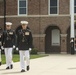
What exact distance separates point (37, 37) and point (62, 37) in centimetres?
281

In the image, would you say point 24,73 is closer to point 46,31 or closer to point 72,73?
point 72,73

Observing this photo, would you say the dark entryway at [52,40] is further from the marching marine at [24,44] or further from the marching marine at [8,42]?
the marching marine at [24,44]

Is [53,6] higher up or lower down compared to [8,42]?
higher up

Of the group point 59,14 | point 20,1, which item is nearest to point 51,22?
point 59,14

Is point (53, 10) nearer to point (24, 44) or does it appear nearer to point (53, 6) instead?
point (53, 6)

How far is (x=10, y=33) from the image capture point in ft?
50.7

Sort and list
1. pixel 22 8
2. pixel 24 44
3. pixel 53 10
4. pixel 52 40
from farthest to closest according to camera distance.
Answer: pixel 52 40, pixel 22 8, pixel 53 10, pixel 24 44

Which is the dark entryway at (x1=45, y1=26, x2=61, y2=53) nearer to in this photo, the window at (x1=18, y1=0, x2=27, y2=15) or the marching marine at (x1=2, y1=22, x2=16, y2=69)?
the window at (x1=18, y1=0, x2=27, y2=15)

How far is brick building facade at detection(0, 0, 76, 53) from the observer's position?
37.6 m

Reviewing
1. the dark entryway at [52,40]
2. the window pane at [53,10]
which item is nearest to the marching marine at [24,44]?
the window pane at [53,10]

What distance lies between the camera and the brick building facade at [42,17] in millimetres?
37594

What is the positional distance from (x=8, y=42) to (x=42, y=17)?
74.5 ft

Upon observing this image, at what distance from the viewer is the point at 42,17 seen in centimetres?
3803

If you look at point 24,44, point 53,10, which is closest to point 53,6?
point 53,10
